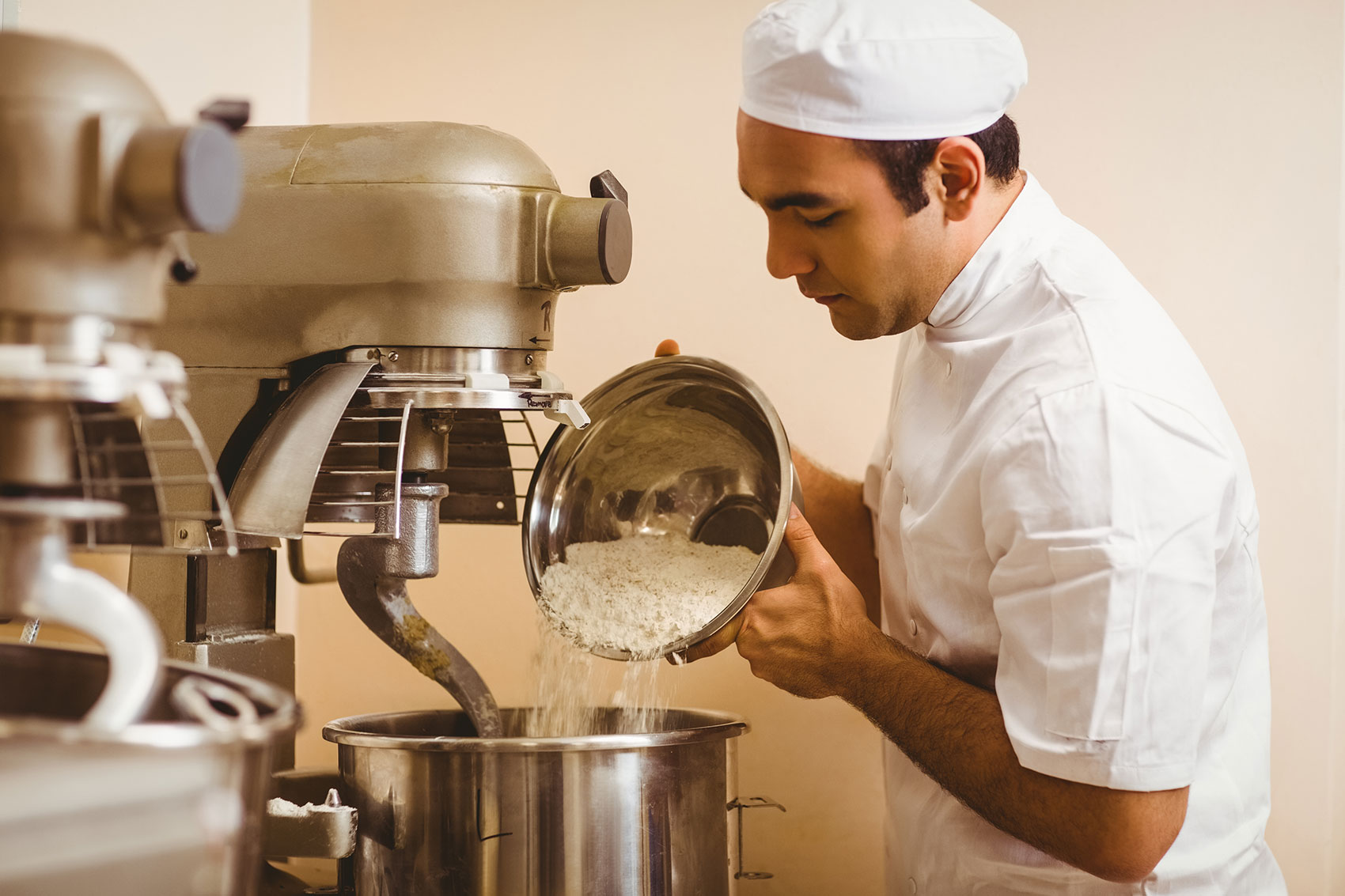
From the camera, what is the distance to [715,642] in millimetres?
917

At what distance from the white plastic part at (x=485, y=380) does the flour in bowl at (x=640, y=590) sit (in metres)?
0.24

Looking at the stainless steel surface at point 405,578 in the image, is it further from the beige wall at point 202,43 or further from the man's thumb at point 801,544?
the beige wall at point 202,43

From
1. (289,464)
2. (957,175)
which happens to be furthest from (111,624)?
(957,175)

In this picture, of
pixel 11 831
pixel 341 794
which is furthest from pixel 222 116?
pixel 341 794

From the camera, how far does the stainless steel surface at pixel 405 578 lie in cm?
88

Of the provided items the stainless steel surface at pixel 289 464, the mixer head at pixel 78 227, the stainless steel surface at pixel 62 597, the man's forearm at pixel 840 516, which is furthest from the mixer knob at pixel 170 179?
the man's forearm at pixel 840 516

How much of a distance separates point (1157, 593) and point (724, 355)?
0.68m

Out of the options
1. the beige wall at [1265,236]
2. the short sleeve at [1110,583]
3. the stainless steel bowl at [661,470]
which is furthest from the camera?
the beige wall at [1265,236]

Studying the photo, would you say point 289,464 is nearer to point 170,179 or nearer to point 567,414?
point 567,414

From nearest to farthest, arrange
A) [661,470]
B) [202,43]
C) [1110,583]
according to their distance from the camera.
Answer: [1110,583] < [661,470] < [202,43]

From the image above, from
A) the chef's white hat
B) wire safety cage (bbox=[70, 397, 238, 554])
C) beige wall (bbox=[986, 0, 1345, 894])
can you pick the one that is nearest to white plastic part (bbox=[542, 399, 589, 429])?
the chef's white hat

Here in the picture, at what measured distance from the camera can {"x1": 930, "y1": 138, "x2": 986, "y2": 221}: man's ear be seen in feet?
2.93

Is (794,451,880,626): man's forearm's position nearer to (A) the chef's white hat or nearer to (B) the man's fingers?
(B) the man's fingers

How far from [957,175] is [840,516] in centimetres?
42
